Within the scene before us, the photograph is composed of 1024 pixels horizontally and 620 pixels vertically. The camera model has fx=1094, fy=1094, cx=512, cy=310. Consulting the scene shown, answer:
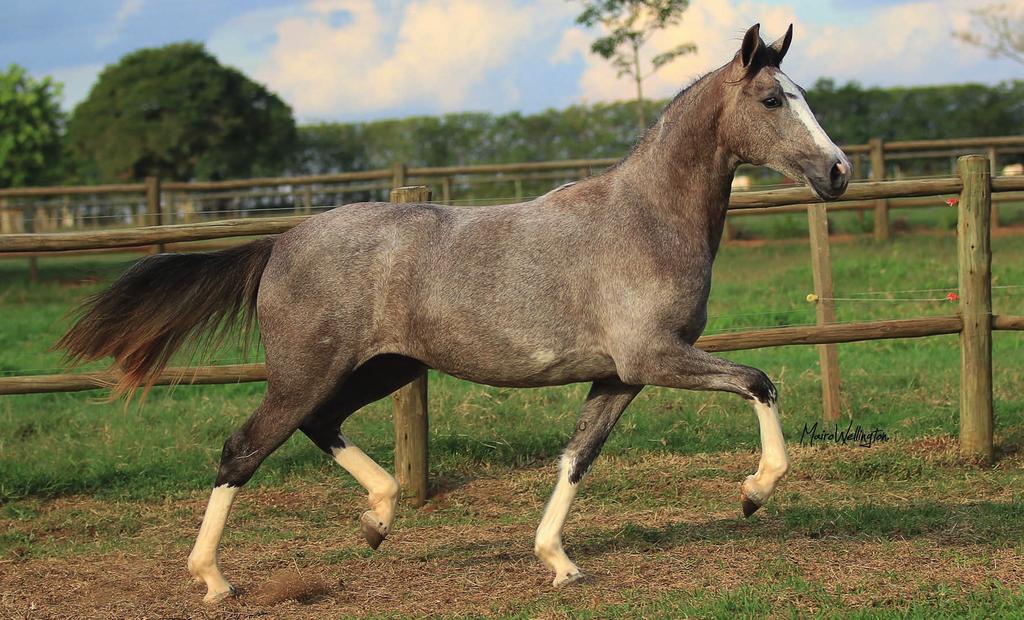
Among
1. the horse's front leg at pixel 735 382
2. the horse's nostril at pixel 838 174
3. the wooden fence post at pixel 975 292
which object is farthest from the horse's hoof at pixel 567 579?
the wooden fence post at pixel 975 292

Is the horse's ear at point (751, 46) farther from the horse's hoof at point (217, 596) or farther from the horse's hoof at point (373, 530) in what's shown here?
the horse's hoof at point (217, 596)

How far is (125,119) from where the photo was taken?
40562 mm

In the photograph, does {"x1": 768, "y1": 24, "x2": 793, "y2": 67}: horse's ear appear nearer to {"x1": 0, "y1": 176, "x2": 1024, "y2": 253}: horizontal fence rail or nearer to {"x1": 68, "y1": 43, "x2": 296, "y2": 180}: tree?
{"x1": 0, "y1": 176, "x2": 1024, "y2": 253}: horizontal fence rail

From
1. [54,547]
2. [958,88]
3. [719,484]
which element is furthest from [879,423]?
[958,88]

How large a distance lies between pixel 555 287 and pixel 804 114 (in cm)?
118

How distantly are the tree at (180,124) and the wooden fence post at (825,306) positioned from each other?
34694mm

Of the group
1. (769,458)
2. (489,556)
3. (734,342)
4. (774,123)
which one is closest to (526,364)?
(769,458)

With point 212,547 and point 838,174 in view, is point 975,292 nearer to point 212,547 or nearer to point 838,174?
point 838,174

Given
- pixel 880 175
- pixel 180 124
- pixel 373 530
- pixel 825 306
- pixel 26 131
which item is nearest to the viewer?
pixel 373 530

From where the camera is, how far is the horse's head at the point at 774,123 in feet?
13.7

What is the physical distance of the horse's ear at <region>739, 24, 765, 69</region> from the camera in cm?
417

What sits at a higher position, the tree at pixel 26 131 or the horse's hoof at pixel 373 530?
the tree at pixel 26 131

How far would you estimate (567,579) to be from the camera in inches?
175

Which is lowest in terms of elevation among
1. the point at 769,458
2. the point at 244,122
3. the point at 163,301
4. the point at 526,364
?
the point at 769,458
